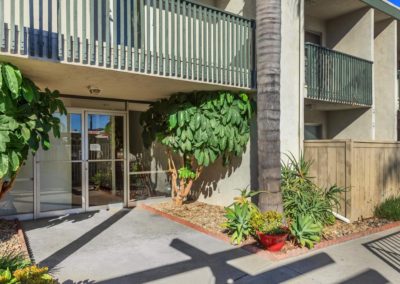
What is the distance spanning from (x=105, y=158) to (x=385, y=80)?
30.5 ft

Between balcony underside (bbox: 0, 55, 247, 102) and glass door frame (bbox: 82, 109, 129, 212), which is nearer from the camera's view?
balcony underside (bbox: 0, 55, 247, 102)

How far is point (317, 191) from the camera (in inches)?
284

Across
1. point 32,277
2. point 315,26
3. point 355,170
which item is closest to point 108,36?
point 32,277

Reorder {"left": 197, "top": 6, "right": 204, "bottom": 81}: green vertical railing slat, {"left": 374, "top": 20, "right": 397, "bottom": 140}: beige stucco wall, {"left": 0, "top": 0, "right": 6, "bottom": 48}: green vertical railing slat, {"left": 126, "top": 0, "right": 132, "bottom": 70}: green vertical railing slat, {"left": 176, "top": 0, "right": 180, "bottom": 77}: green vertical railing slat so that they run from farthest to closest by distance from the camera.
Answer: {"left": 374, "top": 20, "right": 397, "bottom": 140}: beige stucco wall, {"left": 197, "top": 6, "right": 204, "bottom": 81}: green vertical railing slat, {"left": 176, "top": 0, "right": 180, "bottom": 77}: green vertical railing slat, {"left": 126, "top": 0, "right": 132, "bottom": 70}: green vertical railing slat, {"left": 0, "top": 0, "right": 6, "bottom": 48}: green vertical railing slat

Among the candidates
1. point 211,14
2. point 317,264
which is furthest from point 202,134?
point 317,264

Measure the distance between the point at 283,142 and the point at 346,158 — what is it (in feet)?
4.56

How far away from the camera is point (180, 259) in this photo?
5.15m

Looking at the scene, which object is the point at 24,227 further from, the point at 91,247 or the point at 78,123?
the point at 78,123

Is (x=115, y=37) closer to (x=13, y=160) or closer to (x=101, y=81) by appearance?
(x=101, y=81)

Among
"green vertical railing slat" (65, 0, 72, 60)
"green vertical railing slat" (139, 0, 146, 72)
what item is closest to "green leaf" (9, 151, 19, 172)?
"green vertical railing slat" (65, 0, 72, 60)

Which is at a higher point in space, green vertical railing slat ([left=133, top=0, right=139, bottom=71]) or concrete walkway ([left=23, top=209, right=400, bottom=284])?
green vertical railing slat ([left=133, top=0, right=139, bottom=71])

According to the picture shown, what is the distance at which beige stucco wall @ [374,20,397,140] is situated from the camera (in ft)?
35.9

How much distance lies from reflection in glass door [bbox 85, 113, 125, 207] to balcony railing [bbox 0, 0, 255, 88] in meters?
3.05

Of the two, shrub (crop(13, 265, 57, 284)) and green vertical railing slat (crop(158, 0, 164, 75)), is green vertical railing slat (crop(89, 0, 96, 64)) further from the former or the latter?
shrub (crop(13, 265, 57, 284))
